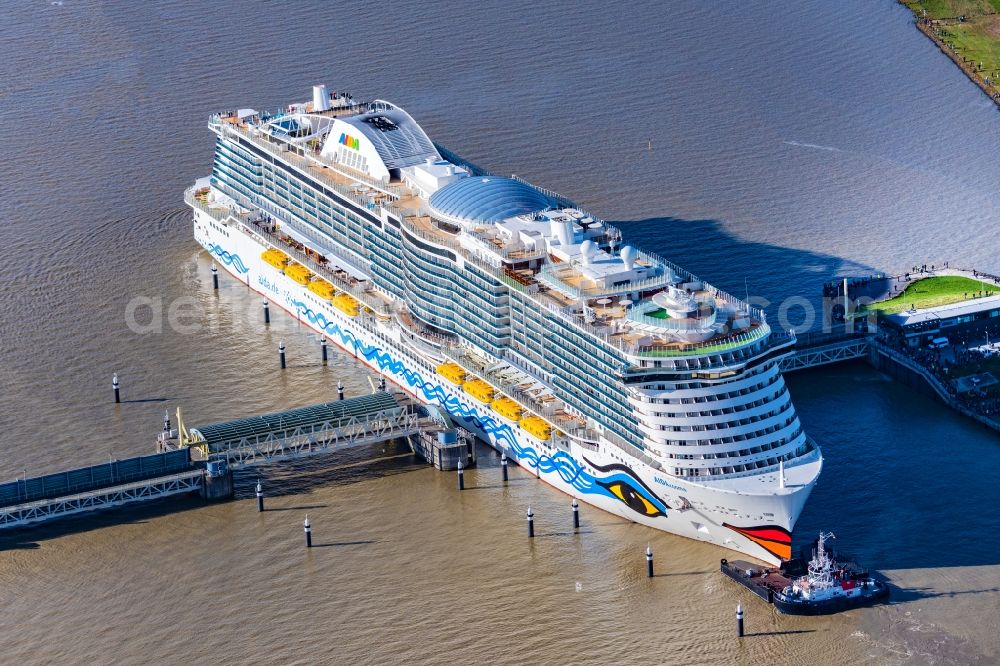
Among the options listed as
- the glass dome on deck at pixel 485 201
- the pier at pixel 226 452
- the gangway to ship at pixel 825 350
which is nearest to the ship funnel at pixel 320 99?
the glass dome on deck at pixel 485 201

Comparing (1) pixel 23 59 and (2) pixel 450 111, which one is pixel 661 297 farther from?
(1) pixel 23 59

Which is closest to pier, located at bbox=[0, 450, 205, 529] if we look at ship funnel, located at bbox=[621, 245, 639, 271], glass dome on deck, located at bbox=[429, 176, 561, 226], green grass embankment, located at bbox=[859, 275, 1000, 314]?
glass dome on deck, located at bbox=[429, 176, 561, 226]

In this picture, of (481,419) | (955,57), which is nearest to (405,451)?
(481,419)

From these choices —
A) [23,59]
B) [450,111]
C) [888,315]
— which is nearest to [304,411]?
[888,315]

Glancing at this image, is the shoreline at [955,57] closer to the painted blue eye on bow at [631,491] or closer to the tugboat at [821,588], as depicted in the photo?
the painted blue eye on bow at [631,491]

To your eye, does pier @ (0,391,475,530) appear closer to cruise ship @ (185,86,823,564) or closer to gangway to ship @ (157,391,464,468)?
gangway to ship @ (157,391,464,468)
